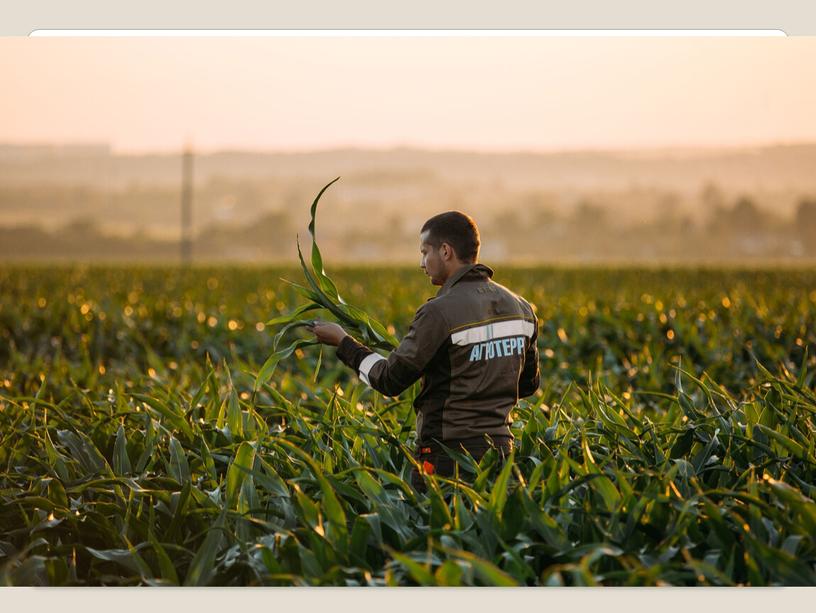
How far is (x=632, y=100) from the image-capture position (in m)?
8.91

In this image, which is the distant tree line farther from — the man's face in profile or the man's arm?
the man's arm

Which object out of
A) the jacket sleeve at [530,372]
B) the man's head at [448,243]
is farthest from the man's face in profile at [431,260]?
the jacket sleeve at [530,372]

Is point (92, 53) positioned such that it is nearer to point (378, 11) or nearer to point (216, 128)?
point (378, 11)

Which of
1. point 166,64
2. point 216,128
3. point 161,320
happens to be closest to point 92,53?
point 166,64

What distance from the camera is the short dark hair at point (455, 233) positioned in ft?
14.0

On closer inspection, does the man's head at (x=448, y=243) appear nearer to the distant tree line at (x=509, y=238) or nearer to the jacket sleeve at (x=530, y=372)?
the jacket sleeve at (x=530, y=372)

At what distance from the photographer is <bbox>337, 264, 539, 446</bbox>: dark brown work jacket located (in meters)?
4.18

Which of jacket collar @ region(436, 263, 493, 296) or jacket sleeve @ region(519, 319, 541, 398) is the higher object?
jacket collar @ region(436, 263, 493, 296)

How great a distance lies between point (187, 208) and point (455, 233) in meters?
49.5

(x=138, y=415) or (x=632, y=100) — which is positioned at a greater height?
(x=632, y=100)

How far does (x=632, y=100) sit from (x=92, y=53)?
14.8 feet

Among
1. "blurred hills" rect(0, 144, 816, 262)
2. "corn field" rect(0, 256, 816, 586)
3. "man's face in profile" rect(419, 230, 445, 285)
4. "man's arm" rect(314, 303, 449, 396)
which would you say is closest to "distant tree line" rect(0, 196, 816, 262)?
"blurred hills" rect(0, 144, 816, 262)

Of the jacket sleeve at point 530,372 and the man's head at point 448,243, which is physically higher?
the man's head at point 448,243

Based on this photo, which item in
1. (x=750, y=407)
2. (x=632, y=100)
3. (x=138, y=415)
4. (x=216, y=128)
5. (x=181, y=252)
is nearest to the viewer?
(x=750, y=407)
